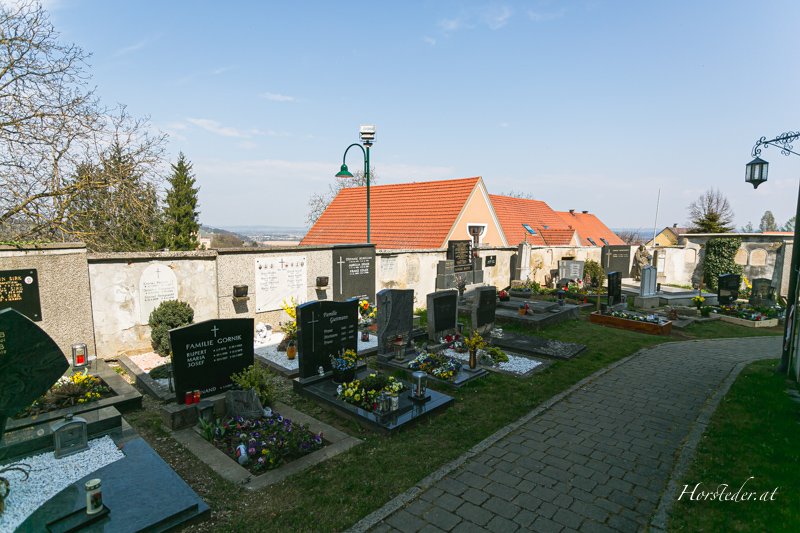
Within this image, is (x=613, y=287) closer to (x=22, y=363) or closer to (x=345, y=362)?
(x=345, y=362)

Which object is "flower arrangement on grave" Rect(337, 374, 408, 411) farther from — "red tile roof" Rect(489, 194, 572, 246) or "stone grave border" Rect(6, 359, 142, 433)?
"red tile roof" Rect(489, 194, 572, 246)

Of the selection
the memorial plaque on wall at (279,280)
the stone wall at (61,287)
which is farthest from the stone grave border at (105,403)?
the memorial plaque on wall at (279,280)

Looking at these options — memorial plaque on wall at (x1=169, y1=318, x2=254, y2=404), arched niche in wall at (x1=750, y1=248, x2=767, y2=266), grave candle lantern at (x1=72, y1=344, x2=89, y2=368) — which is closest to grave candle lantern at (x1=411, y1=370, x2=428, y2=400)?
memorial plaque on wall at (x1=169, y1=318, x2=254, y2=404)

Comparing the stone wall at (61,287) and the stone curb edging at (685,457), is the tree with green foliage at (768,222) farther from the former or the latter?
the stone wall at (61,287)

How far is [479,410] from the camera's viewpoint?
655cm

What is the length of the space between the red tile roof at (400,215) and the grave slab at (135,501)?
45.6ft

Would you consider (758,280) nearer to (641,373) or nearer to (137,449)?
(641,373)

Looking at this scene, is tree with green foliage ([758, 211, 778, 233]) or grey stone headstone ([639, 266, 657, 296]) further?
tree with green foliage ([758, 211, 778, 233])

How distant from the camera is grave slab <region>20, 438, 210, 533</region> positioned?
11.9ft

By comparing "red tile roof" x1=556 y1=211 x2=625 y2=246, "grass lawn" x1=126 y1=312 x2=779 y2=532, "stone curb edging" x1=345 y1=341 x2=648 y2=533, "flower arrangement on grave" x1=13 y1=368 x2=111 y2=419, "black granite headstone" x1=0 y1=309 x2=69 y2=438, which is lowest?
"grass lawn" x1=126 y1=312 x2=779 y2=532

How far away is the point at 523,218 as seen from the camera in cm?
2923

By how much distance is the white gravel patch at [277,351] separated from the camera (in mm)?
8621

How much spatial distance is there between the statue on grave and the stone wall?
23.5m

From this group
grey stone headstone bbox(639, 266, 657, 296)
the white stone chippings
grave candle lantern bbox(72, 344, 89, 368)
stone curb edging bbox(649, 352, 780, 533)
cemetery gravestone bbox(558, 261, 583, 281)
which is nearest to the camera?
the white stone chippings
